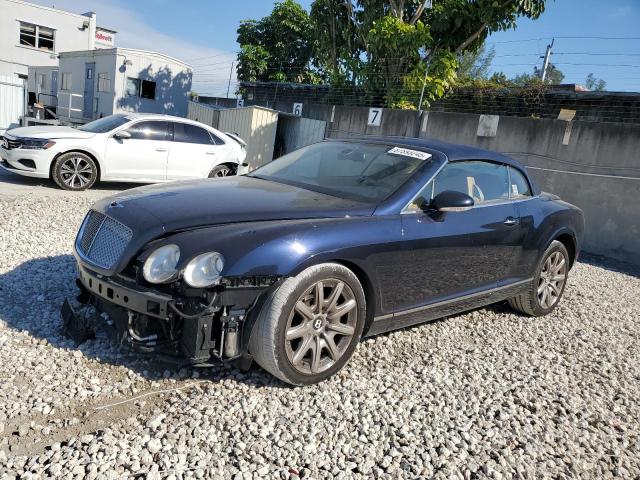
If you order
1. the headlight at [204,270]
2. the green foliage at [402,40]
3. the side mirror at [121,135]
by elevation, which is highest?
the green foliage at [402,40]

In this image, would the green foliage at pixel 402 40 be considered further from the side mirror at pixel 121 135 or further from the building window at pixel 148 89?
the building window at pixel 148 89

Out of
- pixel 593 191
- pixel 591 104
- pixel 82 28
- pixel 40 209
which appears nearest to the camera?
pixel 40 209

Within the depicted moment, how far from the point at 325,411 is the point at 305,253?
91 cm

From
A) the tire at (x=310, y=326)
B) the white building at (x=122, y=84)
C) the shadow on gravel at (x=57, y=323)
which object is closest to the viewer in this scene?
the tire at (x=310, y=326)

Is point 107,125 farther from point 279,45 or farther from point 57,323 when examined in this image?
point 279,45

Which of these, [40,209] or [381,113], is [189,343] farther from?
[381,113]

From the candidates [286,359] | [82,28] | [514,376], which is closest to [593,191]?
[514,376]

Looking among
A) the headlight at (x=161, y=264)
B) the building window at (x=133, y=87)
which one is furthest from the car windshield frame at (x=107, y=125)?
the building window at (x=133, y=87)

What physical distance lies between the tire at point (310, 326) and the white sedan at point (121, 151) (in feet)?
24.7

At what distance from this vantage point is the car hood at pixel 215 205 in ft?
9.84

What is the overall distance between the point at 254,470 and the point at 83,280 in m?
1.68

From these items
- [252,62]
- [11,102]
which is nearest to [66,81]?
[252,62]

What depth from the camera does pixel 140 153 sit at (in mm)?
9578

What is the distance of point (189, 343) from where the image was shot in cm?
274
